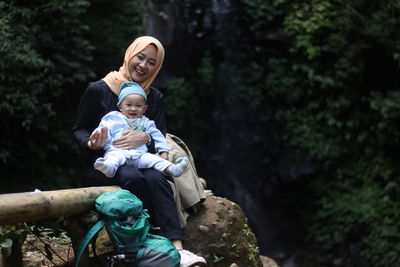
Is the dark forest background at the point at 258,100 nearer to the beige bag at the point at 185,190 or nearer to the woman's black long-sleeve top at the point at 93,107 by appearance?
the woman's black long-sleeve top at the point at 93,107

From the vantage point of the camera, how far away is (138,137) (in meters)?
3.80

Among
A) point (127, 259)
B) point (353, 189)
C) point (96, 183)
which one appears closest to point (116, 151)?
point (96, 183)

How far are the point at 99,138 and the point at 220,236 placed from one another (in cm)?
131

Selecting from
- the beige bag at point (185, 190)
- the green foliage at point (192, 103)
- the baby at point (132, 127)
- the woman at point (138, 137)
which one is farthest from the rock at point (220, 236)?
the green foliage at point (192, 103)

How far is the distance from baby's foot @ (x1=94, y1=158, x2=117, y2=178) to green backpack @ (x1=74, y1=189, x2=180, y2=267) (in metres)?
0.24

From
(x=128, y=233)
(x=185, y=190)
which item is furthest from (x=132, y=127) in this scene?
(x=128, y=233)

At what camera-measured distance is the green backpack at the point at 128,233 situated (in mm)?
3252

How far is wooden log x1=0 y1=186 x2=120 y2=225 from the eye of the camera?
2.88 metres

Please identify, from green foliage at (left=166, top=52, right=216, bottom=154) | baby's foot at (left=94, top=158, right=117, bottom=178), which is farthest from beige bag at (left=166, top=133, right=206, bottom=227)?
green foliage at (left=166, top=52, right=216, bottom=154)

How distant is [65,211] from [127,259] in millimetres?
442

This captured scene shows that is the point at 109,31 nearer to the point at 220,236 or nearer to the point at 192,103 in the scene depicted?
the point at 192,103

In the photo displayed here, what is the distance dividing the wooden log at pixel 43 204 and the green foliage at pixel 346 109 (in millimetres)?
6493

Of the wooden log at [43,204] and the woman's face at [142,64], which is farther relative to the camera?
the woman's face at [142,64]

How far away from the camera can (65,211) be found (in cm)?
321
